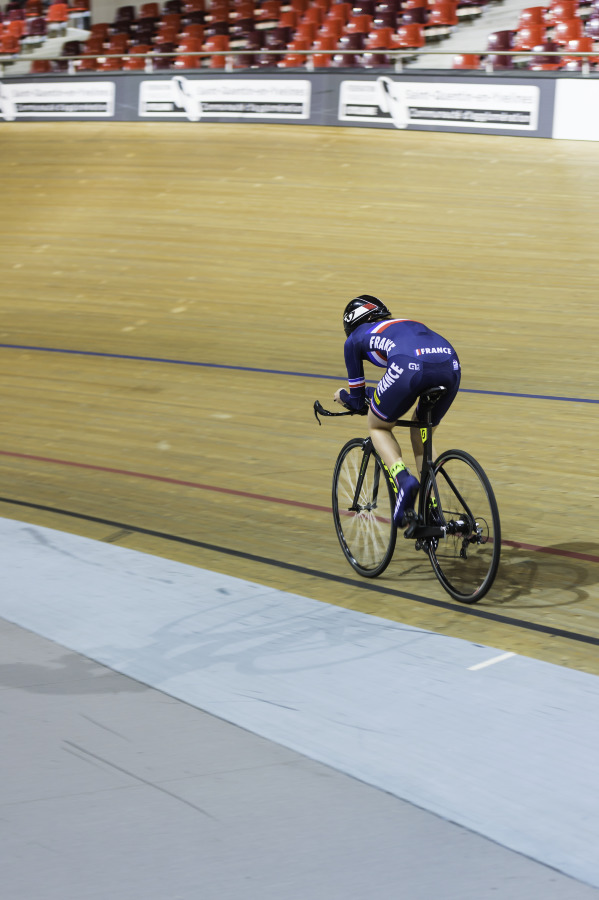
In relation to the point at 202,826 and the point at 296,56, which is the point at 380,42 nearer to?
the point at 296,56

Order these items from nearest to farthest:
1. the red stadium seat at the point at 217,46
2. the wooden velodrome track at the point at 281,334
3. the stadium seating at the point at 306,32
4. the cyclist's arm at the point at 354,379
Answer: the cyclist's arm at the point at 354,379, the wooden velodrome track at the point at 281,334, the stadium seating at the point at 306,32, the red stadium seat at the point at 217,46

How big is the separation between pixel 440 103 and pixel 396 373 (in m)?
9.22

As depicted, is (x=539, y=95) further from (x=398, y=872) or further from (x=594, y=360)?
(x=398, y=872)

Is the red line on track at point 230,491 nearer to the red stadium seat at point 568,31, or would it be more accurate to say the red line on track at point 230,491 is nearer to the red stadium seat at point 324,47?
the red stadium seat at point 568,31

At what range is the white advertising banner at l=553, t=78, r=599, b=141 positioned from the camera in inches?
418

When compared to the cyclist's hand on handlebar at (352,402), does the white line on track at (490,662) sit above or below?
below

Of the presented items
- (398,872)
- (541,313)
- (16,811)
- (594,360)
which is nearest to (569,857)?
(398,872)

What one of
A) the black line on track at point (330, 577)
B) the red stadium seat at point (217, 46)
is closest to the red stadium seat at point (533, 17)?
the red stadium seat at point (217, 46)

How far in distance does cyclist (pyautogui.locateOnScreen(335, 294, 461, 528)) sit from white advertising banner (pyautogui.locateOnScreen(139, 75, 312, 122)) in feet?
32.5

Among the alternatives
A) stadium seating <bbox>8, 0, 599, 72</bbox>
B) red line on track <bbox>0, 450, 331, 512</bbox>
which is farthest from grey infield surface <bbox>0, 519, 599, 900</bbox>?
stadium seating <bbox>8, 0, 599, 72</bbox>

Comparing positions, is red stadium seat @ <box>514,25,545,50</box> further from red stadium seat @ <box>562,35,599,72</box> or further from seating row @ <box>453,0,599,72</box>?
red stadium seat @ <box>562,35,599,72</box>

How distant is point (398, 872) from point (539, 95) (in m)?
10.6

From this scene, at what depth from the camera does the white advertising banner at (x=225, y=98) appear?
12.8m

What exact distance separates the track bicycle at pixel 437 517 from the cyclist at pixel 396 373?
0.05m
